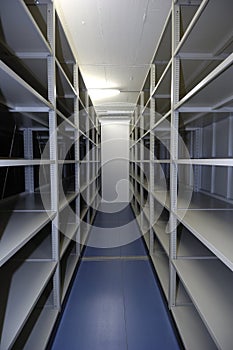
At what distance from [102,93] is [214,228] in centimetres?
407

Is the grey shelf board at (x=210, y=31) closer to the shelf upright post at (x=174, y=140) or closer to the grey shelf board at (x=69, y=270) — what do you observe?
the shelf upright post at (x=174, y=140)

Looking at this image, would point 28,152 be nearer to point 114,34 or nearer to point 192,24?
point 114,34

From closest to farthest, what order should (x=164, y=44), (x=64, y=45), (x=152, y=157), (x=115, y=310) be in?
1. (x=115, y=310)
2. (x=64, y=45)
3. (x=164, y=44)
4. (x=152, y=157)

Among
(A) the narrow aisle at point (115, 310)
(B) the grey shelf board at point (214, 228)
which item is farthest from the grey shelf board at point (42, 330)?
(B) the grey shelf board at point (214, 228)

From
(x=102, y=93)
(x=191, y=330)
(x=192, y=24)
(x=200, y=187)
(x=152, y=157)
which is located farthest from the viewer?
(x=102, y=93)

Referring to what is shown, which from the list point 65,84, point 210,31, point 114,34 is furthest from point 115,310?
point 114,34

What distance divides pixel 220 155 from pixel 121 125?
4.81m

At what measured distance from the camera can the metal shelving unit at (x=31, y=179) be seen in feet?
3.98

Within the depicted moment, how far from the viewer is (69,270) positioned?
99.5 inches

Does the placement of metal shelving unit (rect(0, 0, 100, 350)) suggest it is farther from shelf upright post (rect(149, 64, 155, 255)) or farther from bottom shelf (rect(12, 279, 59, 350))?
shelf upright post (rect(149, 64, 155, 255))

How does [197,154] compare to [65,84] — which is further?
[197,154]

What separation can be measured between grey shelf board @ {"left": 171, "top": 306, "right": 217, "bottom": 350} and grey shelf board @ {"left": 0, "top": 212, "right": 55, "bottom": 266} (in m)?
1.12

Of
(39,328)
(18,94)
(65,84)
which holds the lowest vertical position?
(39,328)

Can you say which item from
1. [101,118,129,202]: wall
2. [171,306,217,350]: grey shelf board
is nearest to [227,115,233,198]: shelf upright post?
[171,306,217,350]: grey shelf board
